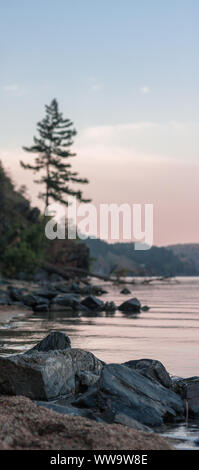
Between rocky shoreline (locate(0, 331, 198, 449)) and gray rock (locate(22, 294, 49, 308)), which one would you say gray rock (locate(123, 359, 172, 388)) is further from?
gray rock (locate(22, 294, 49, 308))

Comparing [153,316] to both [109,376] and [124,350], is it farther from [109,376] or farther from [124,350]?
[109,376]

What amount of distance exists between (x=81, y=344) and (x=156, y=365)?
511 centimetres

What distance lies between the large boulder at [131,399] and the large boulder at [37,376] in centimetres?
39

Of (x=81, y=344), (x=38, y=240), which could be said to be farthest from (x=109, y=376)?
(x=38, y=240)

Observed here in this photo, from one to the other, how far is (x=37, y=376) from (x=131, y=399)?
1.15 metres

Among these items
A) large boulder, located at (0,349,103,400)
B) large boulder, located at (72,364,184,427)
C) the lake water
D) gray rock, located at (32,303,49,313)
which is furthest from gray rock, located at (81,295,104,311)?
large boulder, located at (72,364,184,427)

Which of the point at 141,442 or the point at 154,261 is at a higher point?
the point at 154,261

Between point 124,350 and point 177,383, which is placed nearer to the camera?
point 177,383

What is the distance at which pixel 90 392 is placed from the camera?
6969mm

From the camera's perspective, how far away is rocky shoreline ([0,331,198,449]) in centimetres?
611

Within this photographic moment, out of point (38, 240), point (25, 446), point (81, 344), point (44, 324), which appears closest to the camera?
point (25, 446)

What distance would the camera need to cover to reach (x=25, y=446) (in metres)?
4.64

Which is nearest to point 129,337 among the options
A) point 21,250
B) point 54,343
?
point 54,343

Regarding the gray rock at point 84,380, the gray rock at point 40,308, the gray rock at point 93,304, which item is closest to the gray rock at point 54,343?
the gray rock at point 84,380
